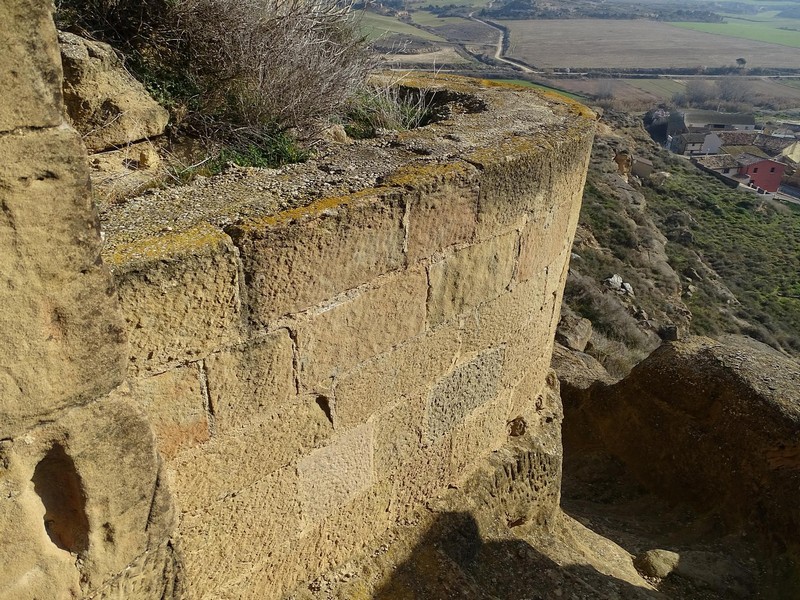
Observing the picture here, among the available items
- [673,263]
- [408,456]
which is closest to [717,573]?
[408,456]

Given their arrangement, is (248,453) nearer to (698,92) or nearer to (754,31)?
(698,92)

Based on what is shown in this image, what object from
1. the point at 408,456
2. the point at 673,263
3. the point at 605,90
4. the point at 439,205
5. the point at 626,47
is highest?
the point at 439,205

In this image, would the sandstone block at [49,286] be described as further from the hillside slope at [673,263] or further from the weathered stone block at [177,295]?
the hillside slope at [673,263]

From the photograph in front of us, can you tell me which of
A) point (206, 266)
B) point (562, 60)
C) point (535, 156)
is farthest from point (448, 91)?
point (562, 60)

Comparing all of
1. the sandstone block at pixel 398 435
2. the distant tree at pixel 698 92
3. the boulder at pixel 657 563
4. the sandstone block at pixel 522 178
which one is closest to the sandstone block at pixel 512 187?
the sandstone block at pixel 522 178

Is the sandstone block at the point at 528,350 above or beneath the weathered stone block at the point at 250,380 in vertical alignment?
beneath

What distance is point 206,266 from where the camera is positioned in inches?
67.9

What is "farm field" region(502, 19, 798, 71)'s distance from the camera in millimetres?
79188

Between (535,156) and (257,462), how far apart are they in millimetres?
1674

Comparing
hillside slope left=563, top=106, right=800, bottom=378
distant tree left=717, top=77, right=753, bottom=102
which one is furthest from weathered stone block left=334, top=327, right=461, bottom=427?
distant tree left=717, top=77, right=753, bottom=102

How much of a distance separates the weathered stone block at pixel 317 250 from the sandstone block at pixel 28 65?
64 centimetres

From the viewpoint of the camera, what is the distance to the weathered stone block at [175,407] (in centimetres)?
178

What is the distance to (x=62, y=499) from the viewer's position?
5.26ft

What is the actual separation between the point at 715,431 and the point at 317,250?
450cm
